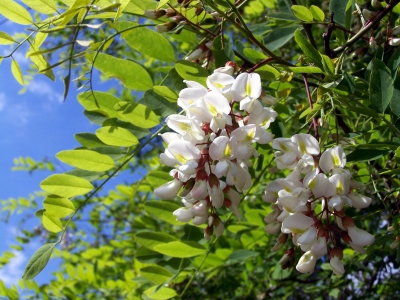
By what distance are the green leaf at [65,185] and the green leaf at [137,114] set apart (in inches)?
6.3

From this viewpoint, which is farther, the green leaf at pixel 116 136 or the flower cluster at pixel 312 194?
the green leaf at pixel 116 136

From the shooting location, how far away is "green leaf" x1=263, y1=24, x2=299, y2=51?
1170 millimetres

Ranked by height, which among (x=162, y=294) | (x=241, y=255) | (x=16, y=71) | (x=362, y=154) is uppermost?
(x=16, y=71)

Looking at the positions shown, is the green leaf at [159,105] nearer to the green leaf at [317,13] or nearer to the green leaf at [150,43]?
the green leaf at [150,43]

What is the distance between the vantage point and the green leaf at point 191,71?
3.05ft

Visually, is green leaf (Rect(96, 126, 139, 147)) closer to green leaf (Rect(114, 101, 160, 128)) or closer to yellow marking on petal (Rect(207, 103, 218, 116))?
green leaf (Rect(114, 101, 160, 128))

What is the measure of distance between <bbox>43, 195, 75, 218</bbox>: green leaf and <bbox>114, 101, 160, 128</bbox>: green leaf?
210 millimetres

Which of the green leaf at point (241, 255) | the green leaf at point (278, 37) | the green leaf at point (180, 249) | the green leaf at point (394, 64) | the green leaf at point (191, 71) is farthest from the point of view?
the green leaf at point (241, 255)

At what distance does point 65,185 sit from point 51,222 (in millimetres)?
80

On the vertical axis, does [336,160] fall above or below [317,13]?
below

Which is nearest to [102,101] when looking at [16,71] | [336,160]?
[16,71]

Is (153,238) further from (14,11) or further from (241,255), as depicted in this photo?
(14,11)

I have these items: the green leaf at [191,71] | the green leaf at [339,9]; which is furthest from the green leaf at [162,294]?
→ the green leaf at [339,9]

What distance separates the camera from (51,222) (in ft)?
3.21
